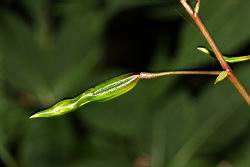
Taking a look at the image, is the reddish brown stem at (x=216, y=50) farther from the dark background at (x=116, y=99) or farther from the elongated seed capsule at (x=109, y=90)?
the dark background at (x=116, y=99)

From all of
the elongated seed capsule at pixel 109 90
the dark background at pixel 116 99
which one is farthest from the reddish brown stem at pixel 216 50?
the dark background at pixel 116 99

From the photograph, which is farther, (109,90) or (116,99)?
(116,99)

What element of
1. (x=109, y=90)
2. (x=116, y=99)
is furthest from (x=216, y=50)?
(x=116, y=99)

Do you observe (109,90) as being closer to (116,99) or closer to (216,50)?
(216,50)

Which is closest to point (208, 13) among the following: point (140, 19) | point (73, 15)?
point (73, 15)

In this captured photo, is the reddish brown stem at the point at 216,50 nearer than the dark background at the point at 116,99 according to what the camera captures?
Yes

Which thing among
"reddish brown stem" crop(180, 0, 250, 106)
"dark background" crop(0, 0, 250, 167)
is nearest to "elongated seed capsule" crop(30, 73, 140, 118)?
"reddish brown stem" crop(180, 0, 250, 106)

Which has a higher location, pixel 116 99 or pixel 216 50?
pixel 216 50

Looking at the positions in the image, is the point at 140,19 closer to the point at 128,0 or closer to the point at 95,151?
the point at 128,0

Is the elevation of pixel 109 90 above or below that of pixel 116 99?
above

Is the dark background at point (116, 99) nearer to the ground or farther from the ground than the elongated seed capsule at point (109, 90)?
nearer to the ground
